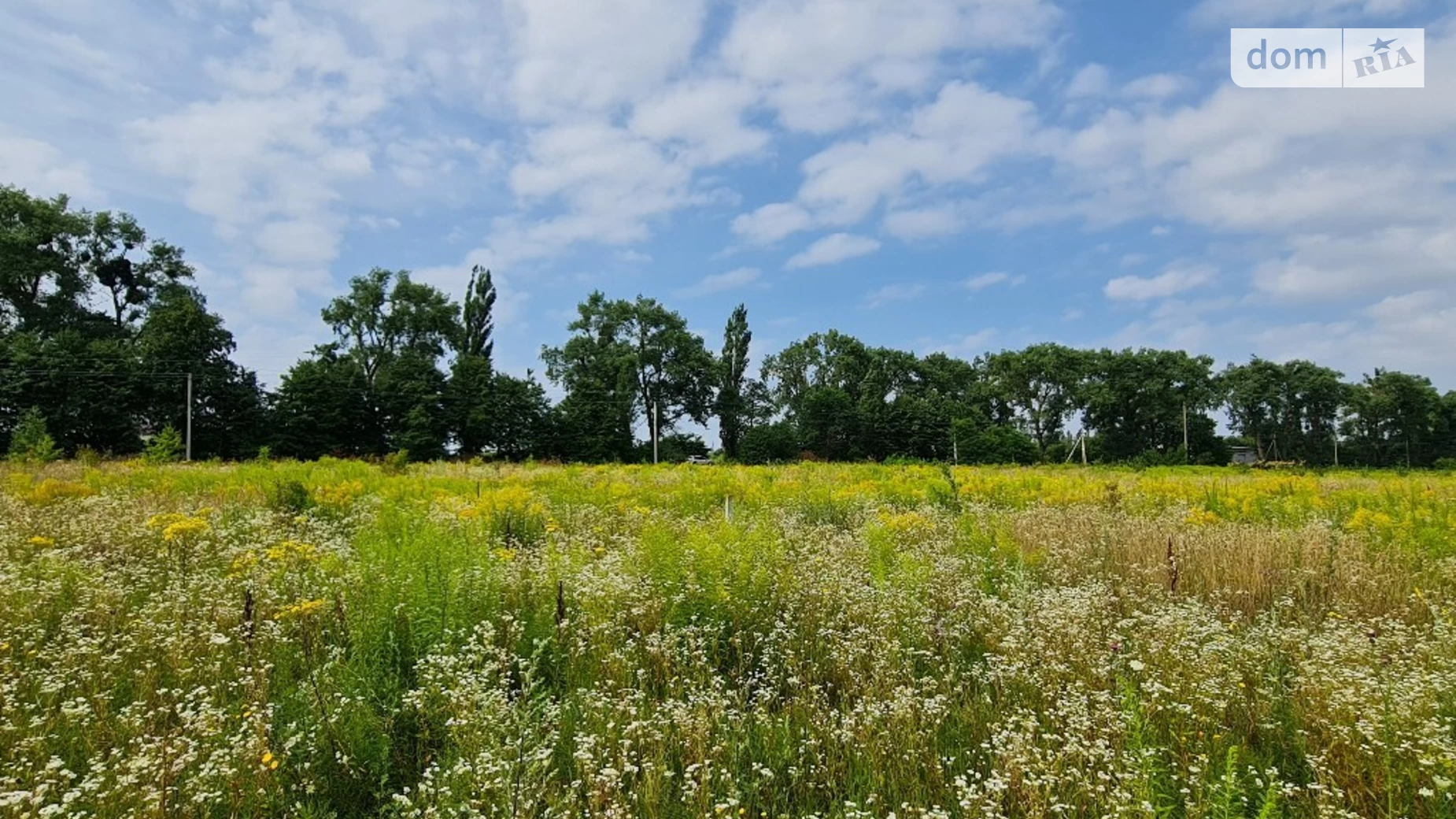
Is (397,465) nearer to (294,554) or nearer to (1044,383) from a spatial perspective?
(294,554)

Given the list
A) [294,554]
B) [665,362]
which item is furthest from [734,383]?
[294,554]

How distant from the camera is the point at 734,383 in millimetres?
59969

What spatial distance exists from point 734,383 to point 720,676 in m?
56.4

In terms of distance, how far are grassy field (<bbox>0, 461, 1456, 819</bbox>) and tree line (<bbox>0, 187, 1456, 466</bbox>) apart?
26.0 meters

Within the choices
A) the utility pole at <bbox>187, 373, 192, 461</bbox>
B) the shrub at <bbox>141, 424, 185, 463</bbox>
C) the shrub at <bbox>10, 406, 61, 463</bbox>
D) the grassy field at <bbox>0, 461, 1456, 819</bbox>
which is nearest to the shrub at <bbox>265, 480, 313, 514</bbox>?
the grassy field at <bbox>0, 461, 1456, 819</bbox>

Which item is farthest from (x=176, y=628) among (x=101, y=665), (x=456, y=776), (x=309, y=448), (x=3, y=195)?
(x=3, y=195)

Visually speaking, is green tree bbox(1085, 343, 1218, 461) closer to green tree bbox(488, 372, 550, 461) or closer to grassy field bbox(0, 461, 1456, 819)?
green tree bbox(488, 372, 550, 461)

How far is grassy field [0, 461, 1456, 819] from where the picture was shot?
241 centimetres

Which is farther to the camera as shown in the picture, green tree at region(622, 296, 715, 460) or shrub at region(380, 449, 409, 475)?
green tree at region(622, 296, 715, 460)

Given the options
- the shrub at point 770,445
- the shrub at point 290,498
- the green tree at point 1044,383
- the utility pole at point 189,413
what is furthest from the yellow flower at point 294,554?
the green tree at point 1044,383

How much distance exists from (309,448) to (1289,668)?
46.3m

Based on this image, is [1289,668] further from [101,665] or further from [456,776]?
[101,665]

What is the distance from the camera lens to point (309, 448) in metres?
39.8

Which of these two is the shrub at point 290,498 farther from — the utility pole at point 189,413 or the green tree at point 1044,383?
the green tree at point 1044,383
